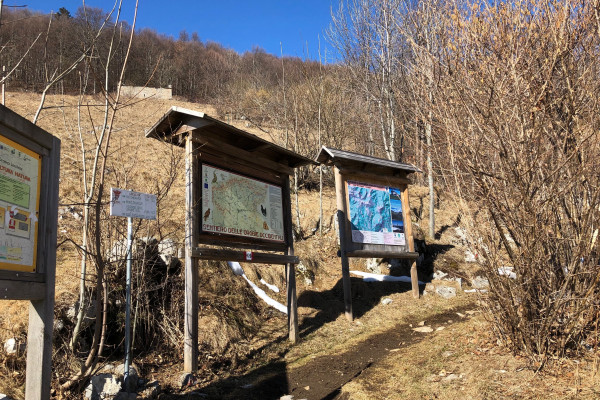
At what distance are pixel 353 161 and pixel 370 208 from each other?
40.9 inches

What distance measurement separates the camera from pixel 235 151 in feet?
24.5

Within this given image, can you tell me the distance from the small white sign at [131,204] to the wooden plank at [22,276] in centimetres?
173

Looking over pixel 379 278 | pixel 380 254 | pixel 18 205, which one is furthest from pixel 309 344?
pixel 18 205

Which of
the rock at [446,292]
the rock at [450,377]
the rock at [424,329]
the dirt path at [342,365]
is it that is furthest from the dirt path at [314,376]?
the rock at [446,292]

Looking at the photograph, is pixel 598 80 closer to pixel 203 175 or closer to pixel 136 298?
pixel 203 175

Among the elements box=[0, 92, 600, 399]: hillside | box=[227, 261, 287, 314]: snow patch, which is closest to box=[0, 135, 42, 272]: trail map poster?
box=[0, 92, 600, 399]: hillside

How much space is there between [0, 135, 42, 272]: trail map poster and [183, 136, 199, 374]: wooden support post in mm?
2948

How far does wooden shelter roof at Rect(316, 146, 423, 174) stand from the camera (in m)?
9.22

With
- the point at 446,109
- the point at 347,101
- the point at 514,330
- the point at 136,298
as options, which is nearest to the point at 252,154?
the point at 136,298

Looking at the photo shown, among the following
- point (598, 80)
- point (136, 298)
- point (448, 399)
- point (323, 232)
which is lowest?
point (448, 399)

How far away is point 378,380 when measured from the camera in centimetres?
550

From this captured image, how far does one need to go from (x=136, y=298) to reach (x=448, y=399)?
13.3ft

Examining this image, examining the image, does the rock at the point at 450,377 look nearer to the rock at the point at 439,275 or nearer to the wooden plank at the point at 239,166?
the wooden plank at the point at 239,166

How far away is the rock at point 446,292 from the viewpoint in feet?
32.4
